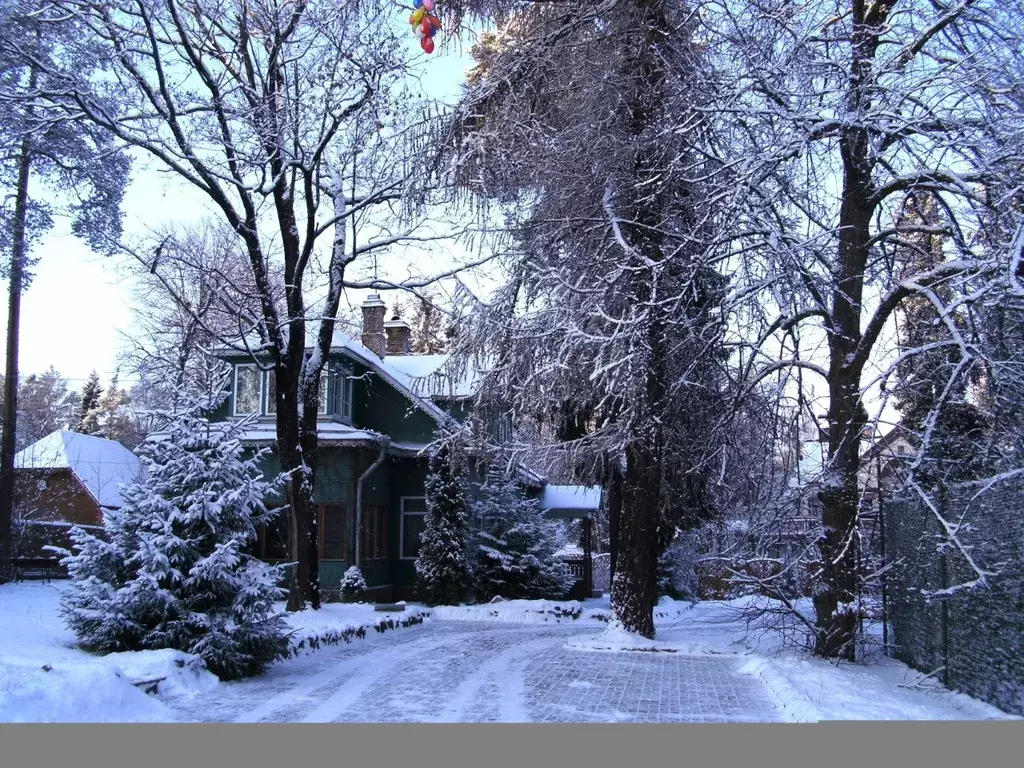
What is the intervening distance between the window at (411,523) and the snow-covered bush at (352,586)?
10.8ft

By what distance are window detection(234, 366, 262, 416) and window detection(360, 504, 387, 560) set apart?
3.81 meters

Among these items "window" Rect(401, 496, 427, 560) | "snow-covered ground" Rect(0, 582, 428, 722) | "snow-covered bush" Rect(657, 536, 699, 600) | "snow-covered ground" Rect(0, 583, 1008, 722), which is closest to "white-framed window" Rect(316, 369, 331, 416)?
"window" Rect(401, 496, 427, 560)

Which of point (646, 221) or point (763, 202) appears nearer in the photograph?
point (763, 202)

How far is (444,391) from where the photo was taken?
661 inches

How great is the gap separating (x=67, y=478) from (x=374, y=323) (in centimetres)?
1082

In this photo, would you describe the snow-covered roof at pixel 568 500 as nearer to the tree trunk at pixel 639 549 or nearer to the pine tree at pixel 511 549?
the pine tree at pixel 511 549

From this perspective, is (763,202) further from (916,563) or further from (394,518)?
(394,518)

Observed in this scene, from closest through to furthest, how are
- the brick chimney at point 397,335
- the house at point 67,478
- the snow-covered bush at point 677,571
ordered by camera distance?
the house at point 67,478, the snow-covered bush at point 677,571, the brick chimney at point 397,335

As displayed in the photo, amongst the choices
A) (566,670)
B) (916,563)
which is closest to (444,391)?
(566,670)

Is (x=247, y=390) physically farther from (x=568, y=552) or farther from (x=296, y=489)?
(x=568, y=552)

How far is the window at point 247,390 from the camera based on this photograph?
74.0ft

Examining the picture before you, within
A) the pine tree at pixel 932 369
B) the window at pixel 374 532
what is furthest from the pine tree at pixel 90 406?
the pine tree at pixel 932 369

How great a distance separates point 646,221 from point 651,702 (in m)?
7.88

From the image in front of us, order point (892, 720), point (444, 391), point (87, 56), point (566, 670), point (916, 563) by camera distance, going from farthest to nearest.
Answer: point (444, 391) → point (87, 56) → point (566, 670) → point (916, 563) → point (892, 720)
